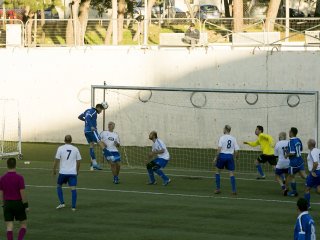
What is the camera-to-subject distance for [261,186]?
3095 cm

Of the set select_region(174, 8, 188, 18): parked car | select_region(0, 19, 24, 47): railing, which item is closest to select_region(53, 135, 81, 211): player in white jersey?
select_region(0, 19, 24, 47): railing

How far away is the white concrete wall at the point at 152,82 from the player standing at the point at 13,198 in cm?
2171

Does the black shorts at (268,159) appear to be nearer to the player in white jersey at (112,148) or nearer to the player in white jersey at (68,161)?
the player in white jersey at (112,148)

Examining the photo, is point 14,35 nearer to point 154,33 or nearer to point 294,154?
point 154,33

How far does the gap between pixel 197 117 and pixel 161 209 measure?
16529mm

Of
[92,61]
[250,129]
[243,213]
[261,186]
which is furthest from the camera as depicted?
[92,61]

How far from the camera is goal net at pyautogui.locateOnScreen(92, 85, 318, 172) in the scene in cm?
4047

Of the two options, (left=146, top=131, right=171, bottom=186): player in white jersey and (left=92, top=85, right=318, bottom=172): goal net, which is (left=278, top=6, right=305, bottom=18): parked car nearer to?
(left=92, top=85, right=318, bottom=172): goal net

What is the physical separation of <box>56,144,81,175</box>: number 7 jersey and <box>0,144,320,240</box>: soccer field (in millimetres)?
1095

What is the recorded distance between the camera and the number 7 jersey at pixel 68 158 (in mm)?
25203

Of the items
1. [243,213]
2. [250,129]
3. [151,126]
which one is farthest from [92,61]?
[243,213]

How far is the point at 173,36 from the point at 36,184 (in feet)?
50.0

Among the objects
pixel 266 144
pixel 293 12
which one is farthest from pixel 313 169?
pixel 293 12

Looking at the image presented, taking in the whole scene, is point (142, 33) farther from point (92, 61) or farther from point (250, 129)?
point (250, 129)
